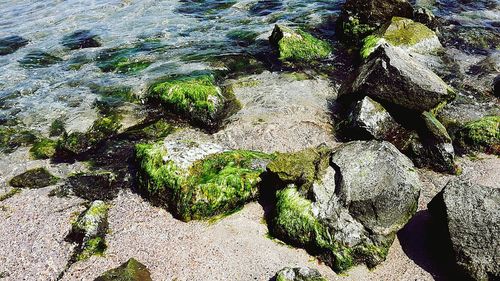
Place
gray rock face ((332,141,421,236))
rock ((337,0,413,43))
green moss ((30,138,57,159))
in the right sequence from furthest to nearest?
rock ((337,0,413,43)) < green moss ((30,138,57,159)) < gray rock face ((332,141,421,236))

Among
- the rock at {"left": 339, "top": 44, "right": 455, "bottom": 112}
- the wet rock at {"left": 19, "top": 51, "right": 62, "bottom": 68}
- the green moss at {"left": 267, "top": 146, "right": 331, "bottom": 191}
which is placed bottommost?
the wet rock at {"left": 19, "top": 51, "right": 62, "bottom": 68}

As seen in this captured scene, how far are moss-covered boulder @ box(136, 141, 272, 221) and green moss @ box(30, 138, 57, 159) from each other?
7.55 ft

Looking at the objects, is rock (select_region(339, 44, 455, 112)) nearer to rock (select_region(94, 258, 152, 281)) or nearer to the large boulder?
the large boulder

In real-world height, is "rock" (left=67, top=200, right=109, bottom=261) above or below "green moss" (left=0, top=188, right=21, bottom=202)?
above

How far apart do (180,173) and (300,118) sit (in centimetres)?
388

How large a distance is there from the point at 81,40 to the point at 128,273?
43.4 feet

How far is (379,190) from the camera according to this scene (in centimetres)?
709

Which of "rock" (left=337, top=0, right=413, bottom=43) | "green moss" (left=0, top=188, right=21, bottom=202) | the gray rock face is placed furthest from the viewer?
"rock" (left=337, top=0, right=413, bottom=43)

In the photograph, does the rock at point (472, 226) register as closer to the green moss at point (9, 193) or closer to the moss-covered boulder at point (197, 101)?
the moss-covered boulder at point (197, 101)

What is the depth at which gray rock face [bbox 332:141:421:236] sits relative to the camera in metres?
7.00

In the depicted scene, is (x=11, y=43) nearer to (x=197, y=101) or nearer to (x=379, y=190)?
(x=197, y=101)

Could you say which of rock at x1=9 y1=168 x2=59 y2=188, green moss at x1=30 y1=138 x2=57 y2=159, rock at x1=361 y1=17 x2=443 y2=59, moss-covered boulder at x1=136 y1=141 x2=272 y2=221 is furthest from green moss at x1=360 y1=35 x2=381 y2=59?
rock at x1=9 y1=168 x2=59 y2=188

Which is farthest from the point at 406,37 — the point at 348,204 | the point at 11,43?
the point at 11,43

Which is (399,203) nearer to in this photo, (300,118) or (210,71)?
(300,118)
